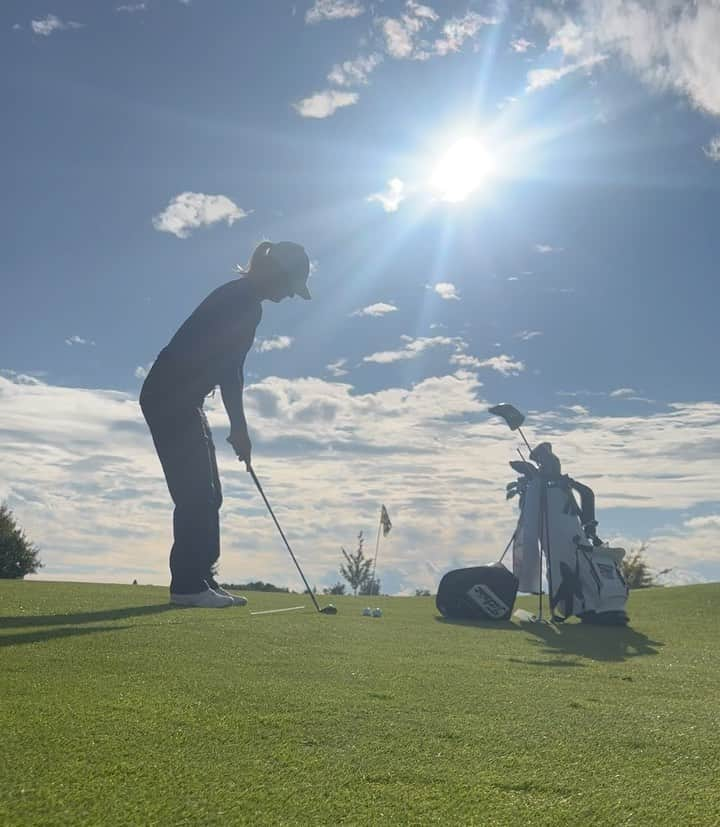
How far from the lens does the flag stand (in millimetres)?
25750

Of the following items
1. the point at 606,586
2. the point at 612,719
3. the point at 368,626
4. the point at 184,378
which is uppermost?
the point at 184,378

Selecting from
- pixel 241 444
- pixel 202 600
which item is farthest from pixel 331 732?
pixel 241 444

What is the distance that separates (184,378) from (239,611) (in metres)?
2.29

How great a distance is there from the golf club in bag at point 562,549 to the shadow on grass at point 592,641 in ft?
0.88

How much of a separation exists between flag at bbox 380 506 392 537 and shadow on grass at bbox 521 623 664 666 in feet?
55.6

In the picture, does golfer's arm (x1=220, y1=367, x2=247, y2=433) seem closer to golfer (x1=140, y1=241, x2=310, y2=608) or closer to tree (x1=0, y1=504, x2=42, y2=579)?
golfer (x1=140, y1=241, x2=310, y2=608)

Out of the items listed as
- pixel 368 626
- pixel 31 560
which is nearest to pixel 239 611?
pixel 368 626

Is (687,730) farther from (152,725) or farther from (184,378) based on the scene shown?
(184,378)

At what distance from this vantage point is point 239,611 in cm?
732

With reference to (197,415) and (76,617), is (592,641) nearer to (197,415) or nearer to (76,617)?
(197,415)

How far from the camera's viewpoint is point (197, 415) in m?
7.90

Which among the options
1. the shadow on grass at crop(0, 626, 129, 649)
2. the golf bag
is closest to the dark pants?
the shadow on grass at crop(0, 626, 129, 649)

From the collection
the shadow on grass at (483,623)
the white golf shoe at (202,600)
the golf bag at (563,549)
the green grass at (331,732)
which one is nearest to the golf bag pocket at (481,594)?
the shadow on grass at (483,623)

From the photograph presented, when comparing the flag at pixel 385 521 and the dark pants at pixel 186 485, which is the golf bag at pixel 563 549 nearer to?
the dark pants at pixel 186 485
